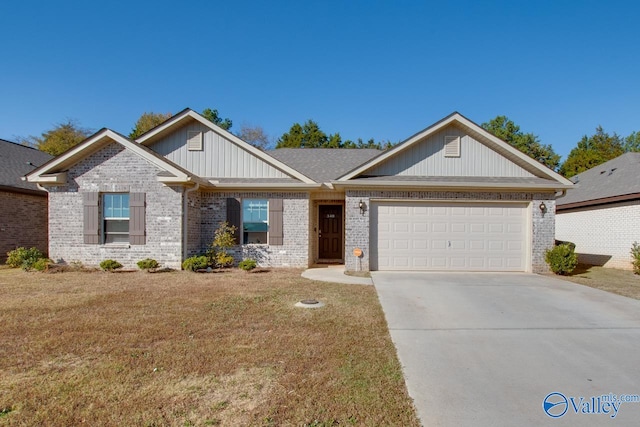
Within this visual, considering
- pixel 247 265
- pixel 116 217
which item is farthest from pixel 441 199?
pixel 116 217

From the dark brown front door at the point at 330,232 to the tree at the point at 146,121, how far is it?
87.6ft

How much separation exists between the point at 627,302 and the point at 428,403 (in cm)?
653

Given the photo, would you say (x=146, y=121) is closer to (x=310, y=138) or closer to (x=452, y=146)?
(x=310, y=138)

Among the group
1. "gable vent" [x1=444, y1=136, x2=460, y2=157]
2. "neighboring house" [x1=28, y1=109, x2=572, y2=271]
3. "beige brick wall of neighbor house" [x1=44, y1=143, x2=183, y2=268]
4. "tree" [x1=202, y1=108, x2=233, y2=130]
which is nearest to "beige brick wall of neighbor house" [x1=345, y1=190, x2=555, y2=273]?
"neighboring house" [x1=28, y1=109, x2=572, y2=271]

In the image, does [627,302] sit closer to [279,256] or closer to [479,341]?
[479,341]

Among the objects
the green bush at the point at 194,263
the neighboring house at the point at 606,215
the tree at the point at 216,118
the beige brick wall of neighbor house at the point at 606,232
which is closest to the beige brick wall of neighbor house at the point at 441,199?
the neighboring house at the point at 606,215

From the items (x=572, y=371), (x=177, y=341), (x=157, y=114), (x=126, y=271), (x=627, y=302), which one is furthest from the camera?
(x=157, y=114)

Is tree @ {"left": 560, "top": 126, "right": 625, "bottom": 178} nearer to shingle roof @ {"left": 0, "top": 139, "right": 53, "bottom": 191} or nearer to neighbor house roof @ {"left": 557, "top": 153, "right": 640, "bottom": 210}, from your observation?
neighbor house roof @ {"left": 557, "top": 153, "right": 640, "bottom": 210}

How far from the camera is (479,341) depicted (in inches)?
195

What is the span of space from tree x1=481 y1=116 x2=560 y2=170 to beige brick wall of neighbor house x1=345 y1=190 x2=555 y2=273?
27.2 meters

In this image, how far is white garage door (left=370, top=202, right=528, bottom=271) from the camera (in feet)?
36.9

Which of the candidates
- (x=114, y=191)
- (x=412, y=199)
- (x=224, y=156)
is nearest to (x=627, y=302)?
(x=412, y=199)

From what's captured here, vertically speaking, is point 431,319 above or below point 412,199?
below

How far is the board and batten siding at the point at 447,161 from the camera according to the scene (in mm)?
11539
